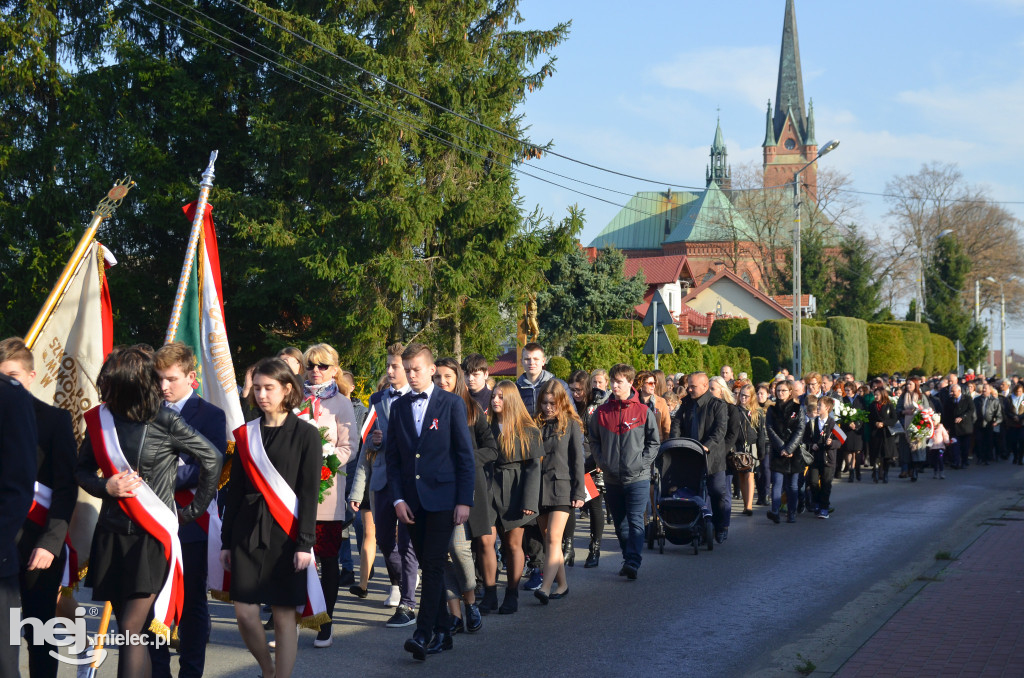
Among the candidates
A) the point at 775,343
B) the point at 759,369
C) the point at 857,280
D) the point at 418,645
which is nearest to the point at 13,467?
the point at 418,645

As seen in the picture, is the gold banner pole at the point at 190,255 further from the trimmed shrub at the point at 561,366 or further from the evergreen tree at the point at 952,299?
the evergreen tree at the point at 952,299

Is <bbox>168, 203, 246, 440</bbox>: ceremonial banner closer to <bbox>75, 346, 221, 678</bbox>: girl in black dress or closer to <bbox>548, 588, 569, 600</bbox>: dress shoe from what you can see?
<bbox>75, 346, 221, 678</bbox>: girl in black dress

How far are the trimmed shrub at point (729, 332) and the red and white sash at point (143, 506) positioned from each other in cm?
5010

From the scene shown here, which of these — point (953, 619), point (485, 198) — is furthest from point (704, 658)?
point (485, 198)

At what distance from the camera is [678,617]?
27.3 feet

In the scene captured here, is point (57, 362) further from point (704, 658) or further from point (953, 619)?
Result: point (953, 619)

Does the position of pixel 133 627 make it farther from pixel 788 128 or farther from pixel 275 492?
pixel 788 128

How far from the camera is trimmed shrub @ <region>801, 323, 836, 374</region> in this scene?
1975 inches

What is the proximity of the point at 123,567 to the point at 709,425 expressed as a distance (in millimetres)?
8335

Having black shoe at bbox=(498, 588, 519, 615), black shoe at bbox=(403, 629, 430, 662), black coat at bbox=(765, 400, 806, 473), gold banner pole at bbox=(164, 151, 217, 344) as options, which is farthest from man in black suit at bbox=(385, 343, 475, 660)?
black coat at bbox=(765, 400, 806, 473)

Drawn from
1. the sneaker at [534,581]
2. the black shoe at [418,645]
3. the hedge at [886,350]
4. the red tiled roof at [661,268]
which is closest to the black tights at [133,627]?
the black shoe at [418,645]

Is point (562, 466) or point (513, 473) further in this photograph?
point (562, 466)

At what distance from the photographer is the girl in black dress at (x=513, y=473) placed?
8492 mm

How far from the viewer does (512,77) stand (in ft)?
87.9
